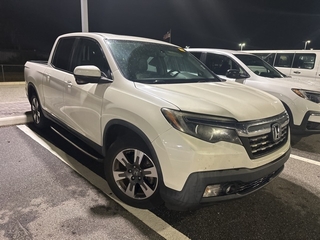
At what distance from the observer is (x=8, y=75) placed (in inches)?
510

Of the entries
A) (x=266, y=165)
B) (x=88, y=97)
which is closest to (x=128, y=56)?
(x=88, y=97)

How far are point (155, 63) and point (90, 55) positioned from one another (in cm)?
89

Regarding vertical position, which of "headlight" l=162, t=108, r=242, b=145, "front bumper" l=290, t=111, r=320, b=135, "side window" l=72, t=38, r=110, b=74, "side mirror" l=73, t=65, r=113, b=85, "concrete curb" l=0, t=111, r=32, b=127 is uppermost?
"side window" l=72, t=38, r=110, b=74

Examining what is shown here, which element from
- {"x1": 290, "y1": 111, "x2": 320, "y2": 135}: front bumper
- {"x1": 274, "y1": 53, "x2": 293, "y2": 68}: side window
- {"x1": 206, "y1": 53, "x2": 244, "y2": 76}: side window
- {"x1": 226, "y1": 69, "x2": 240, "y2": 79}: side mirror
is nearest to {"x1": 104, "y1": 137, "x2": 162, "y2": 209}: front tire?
{"x1": 226, "y1": 69, "x2": 240, "y2": 79}: side mirror

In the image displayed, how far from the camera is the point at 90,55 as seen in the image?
331cm

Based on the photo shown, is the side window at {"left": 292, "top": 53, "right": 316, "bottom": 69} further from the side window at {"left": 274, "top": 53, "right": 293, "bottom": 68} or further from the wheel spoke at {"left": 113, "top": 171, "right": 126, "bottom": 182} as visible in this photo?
the wheel spoke at {"left": 113, "top": 171, "right": 126, "bottom": 182}

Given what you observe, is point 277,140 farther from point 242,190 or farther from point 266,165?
point 242,190

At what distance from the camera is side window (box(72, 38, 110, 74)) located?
9.81 ft

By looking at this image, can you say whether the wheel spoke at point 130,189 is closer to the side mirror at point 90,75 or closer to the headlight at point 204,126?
the headlight at point 204,126

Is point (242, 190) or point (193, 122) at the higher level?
point (193, 122)

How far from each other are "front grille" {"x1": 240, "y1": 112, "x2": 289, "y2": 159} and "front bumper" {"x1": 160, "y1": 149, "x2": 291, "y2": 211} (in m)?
0.15

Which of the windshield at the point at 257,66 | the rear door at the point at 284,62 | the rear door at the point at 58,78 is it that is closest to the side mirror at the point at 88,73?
the rear door at the point at 58,78

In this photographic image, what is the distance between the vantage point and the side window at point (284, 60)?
9977 mm

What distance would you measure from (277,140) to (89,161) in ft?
8.23
